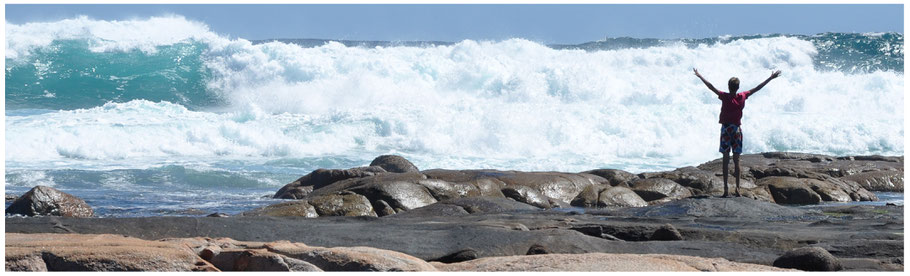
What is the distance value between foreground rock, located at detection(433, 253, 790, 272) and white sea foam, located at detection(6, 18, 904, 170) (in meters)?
13.3

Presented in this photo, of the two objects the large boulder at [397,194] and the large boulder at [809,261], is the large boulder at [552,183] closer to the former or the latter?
the large boulder at [397,194]

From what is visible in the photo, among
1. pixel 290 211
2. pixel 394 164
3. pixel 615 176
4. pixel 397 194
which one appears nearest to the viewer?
pixel 290 211

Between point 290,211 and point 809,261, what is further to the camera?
point 290,211

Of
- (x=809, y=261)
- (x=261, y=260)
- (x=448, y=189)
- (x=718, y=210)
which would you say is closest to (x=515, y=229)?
Answer: (x=718, y=210)

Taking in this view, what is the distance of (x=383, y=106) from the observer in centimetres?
2364

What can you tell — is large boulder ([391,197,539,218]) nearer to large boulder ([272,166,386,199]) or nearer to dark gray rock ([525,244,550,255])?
large boulder ([272,166,386,199])

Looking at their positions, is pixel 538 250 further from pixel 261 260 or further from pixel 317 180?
pixel 317 180

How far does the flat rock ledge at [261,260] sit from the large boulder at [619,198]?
574 cm

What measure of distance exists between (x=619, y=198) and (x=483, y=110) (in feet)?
42.5

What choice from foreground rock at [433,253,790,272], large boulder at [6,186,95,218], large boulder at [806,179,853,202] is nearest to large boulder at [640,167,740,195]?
large boulder at [806,179,853,202]

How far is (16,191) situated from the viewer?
12.8 m

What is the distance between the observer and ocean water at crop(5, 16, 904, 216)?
17500mm

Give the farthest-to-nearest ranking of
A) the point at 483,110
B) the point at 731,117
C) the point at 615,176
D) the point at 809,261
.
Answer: the point at 483,110
the point at 615,176
the point at 731,117
the point at 809,261

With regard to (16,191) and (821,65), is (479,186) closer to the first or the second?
(16,191)
